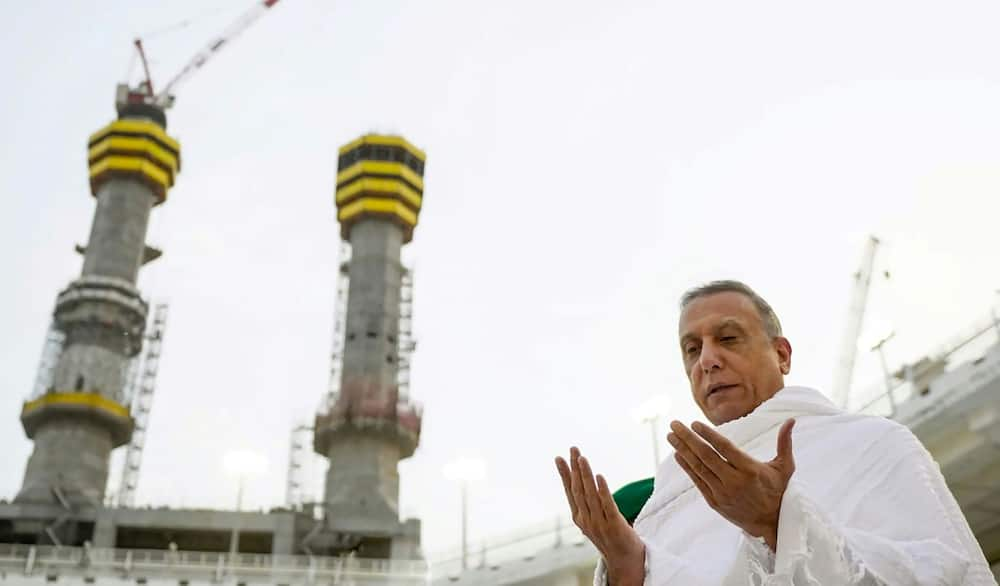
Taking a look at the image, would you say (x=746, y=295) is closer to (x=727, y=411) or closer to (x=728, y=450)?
(x=727, y=411)

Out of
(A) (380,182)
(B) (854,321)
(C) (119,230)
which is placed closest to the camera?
(C) (119,230)

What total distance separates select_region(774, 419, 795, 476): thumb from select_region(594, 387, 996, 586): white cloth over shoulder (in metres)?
0.07

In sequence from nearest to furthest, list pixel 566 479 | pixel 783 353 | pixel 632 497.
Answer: pixel 566 479 < pixel 783 353 < pixel 632 497

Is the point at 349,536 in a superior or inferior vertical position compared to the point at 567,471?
superior

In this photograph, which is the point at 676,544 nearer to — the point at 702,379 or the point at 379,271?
the point at 702,379

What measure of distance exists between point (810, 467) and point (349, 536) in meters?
60.3

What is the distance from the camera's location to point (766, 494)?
2.78 metres

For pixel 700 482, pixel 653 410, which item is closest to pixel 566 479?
pixel 700 482

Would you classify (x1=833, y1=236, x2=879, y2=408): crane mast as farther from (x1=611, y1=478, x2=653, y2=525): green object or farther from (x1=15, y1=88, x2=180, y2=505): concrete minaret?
(x1=611, y1=478, x2=653, y2=525): green object

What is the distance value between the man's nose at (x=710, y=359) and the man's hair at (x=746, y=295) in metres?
0.34

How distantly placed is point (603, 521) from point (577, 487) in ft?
0.51

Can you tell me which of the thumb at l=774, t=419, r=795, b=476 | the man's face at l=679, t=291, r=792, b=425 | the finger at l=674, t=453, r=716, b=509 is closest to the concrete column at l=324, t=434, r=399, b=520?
the man's face at l=679, t=291, r=792, b=425

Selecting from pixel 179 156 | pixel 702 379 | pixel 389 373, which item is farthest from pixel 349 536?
pixel 702 379

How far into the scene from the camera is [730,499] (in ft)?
9.20
